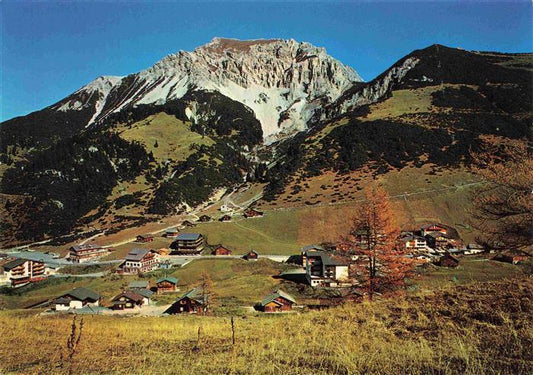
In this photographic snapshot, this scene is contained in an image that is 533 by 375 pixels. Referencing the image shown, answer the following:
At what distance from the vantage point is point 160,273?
244ft

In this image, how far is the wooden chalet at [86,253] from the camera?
302 ft

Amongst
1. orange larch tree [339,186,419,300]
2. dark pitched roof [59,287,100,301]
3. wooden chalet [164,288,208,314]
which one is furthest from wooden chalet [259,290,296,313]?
dark pitched roof [59,287,100,301]

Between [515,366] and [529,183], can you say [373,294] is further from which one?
[515,366]

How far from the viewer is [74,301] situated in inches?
2200

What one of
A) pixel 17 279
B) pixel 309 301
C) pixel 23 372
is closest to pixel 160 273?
pixel 17 279

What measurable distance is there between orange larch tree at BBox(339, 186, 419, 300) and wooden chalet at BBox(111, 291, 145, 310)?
1631 inches

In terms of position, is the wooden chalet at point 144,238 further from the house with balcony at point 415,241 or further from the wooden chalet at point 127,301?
the house with balcony at point 415,241

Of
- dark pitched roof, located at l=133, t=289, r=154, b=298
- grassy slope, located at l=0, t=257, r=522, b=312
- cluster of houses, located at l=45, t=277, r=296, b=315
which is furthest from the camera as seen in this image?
dark pitched roof, located at l=133, t=289, r=154, b=298

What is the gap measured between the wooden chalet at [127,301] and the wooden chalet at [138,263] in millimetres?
21350

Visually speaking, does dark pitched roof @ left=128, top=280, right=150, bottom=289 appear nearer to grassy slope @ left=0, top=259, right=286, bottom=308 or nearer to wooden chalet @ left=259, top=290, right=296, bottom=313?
grassy slope @ left=0, top=259, right=286, bottom=308

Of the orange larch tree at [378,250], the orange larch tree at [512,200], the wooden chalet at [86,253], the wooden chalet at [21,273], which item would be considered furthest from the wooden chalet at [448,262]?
the wooden chalet at [21,273]

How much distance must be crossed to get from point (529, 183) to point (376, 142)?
153 meters

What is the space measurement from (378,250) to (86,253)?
91778 millimetres

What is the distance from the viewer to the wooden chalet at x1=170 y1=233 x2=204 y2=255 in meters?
89.8
